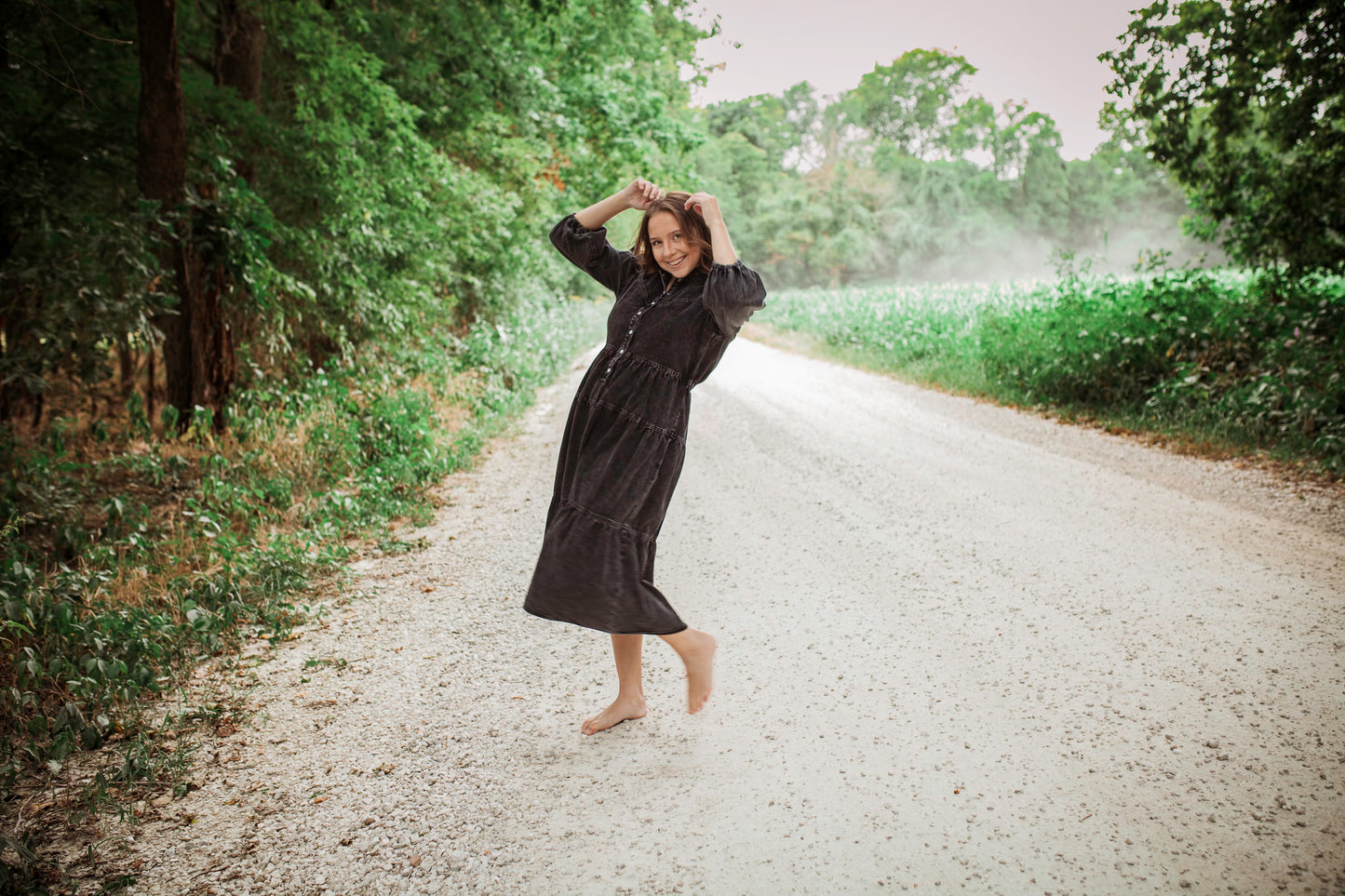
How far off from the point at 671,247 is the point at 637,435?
0.66 meters

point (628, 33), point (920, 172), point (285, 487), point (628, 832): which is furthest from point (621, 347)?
point (920, 172)

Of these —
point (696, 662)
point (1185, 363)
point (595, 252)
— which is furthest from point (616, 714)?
point (1185, 363)

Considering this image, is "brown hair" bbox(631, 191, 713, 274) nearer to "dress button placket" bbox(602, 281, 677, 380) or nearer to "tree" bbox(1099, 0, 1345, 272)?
"dress button placket" bbox(602, 281, 677, 380)

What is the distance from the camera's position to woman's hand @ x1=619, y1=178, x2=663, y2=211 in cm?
267

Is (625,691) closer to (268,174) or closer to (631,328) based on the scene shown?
(631,328)

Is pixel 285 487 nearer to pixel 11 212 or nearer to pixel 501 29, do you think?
pixel 11 212

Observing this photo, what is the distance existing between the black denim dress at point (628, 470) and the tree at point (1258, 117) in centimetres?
809

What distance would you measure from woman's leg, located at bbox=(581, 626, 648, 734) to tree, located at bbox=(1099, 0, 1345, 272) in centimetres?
867

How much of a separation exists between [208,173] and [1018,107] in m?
53.4

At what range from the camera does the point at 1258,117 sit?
8625 millimetres

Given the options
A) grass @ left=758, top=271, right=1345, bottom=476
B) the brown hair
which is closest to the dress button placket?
the brown hair

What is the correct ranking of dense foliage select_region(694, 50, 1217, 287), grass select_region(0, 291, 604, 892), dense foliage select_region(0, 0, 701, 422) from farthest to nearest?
1. dense foliage select_region(694, 50, 1217, 287)
2. dense foliage select_region(0, 0, 701, 422)
3. grass select_region(0, 291, 604, 892)

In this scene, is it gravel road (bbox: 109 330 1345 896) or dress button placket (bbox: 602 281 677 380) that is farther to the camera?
dress button placket (bbox: 602 281 677 380)

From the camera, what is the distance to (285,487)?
222 inches
